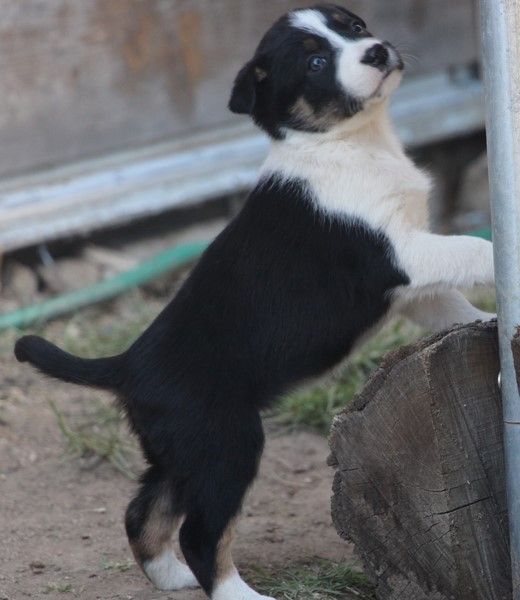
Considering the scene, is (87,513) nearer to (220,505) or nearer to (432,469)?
(220,505)

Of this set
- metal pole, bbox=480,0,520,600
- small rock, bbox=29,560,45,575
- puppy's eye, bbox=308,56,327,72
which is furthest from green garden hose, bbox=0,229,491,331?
metal pole, bbox=480,0,520,600

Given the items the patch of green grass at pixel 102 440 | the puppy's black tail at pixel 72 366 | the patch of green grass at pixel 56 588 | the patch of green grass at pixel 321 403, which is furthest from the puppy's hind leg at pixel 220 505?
the patch of green grass at pixel 321 403

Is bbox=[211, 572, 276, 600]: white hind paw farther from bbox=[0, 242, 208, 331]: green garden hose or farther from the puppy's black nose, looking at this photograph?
bbox=[0, 242, 208, 331]: green garden hose

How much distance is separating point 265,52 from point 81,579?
1.84 metres

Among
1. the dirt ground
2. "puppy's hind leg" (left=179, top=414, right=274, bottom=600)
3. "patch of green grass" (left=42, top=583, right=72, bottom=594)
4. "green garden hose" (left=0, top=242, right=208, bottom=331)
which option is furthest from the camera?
"green garden hose" (left=0, top=242, right=208, bottom=331)

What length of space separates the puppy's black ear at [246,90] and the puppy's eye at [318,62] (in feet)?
0.58

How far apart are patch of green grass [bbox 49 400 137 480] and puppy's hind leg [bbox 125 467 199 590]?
3.66ft

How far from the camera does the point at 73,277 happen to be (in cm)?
693

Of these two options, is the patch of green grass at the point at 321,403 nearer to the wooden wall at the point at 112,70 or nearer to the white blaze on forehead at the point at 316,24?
the white blaze on forehead at the point at 316,24

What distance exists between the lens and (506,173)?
3.07m

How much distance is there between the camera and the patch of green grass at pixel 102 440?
5092 mm

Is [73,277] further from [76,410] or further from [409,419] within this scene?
[409,419]

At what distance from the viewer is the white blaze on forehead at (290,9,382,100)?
12.2ft

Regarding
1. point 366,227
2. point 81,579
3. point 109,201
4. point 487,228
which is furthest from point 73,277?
point 366,227
